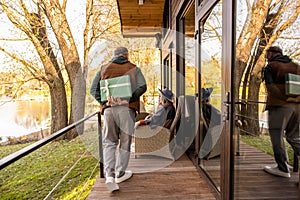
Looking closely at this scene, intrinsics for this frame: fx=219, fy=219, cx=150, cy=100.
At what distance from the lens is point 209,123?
2244 millimetres

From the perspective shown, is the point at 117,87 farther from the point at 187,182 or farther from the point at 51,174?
the point at 51,174

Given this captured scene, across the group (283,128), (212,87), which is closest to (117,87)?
(212,87)

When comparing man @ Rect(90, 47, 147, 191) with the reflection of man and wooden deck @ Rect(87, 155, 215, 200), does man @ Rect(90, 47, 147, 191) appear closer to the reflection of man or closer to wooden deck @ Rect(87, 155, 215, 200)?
wooden deck @ Rect(87, 155, 215, 200)

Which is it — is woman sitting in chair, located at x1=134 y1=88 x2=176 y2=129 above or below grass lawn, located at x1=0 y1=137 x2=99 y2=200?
above

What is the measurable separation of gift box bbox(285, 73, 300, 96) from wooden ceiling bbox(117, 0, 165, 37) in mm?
4091

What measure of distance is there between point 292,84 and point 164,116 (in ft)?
7.47

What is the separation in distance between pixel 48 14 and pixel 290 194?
264 inches

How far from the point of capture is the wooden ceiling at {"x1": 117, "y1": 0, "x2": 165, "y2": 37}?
4682 millimetres

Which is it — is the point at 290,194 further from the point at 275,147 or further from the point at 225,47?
the point at 225,47

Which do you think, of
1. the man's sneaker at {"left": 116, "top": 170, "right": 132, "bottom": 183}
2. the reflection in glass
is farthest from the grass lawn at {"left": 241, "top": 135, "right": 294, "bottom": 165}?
the man's sneaker at {"left": 116, "top": 170, "right": 132, "bottom": 183}

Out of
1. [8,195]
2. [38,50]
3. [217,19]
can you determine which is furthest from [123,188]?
[38,50]

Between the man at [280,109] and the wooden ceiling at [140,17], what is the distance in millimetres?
3961

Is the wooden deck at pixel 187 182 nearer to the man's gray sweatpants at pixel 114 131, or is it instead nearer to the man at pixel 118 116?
the man at pixel 118 116

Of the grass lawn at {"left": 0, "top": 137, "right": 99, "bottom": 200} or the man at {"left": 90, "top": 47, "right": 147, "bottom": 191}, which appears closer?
the man at {"left": 90, "top": 47, "right": 147, "bottom": 191}
